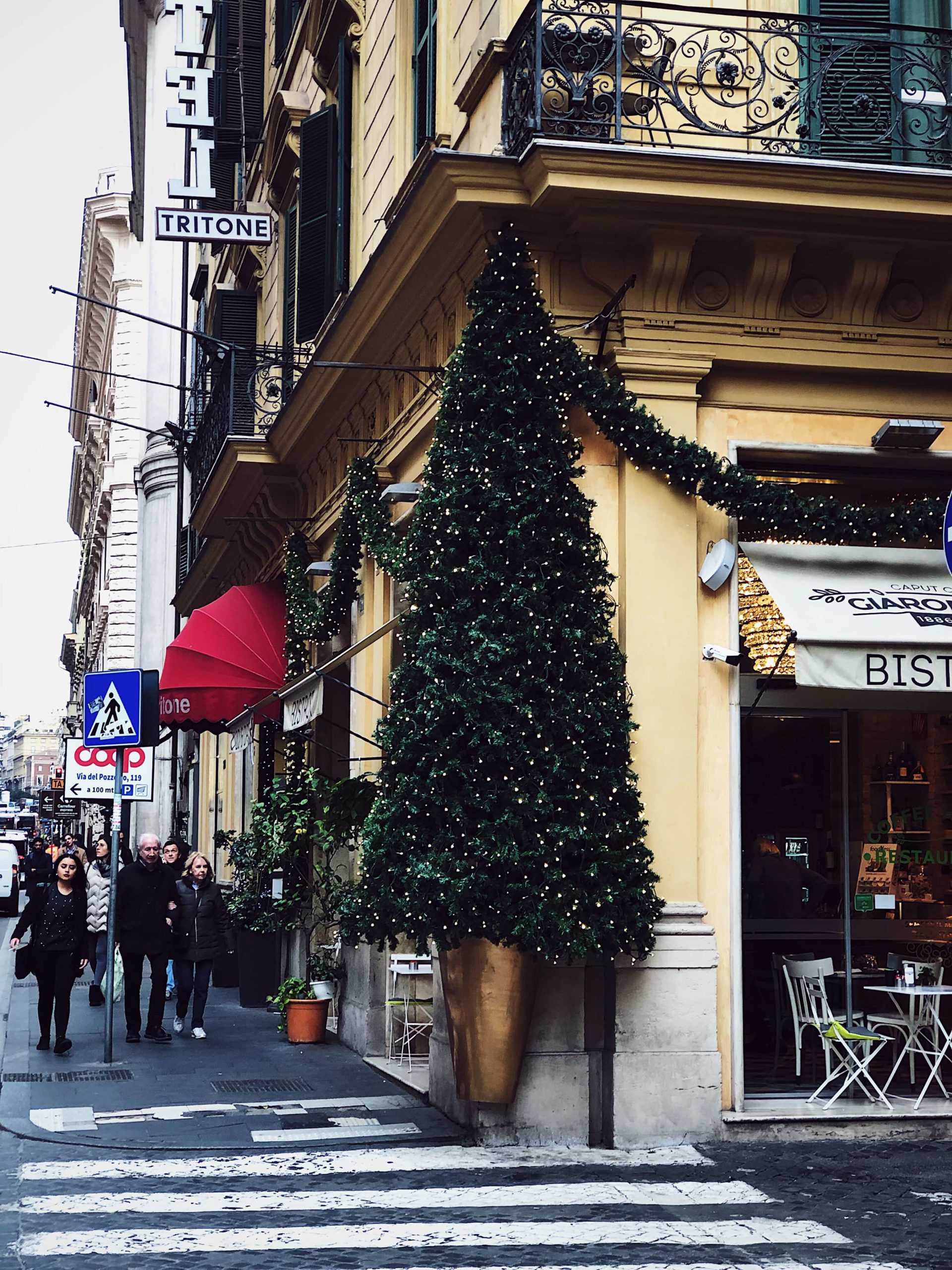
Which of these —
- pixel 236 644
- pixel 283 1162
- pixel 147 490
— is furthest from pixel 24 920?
pixel 147 490

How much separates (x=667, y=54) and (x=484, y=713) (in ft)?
14.7

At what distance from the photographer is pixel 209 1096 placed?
11.7 metres

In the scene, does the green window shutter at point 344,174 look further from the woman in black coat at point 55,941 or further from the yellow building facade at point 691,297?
the woman in black coat at point 55,941

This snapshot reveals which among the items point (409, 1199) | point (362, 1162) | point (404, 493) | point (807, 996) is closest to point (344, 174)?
point (404, 493)

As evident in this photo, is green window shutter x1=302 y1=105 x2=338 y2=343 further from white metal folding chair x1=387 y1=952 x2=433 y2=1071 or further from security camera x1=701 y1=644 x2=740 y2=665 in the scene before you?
security camera x1=701 y1=644 x2=740 y2=665

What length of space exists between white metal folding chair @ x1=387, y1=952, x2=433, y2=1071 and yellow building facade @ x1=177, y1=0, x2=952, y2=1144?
227 centimetres

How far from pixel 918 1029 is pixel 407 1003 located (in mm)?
4294

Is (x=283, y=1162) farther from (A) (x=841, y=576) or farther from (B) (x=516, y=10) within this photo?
(B) (x=516, y=10)

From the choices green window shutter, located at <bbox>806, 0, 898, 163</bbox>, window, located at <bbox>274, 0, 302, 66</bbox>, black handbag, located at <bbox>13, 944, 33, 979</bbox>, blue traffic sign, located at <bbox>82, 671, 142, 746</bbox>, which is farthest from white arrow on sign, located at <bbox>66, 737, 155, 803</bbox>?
window, located at <bbox>274, 0, 302, 66</bbox>

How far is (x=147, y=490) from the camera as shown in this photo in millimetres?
42625

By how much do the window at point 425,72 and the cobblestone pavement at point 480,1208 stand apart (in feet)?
25.0

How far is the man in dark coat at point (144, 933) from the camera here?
1505 cm

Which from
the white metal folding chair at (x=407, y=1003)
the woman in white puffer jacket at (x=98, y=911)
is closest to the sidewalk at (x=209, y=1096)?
the white metal folding chair at (x=407, y=1003)

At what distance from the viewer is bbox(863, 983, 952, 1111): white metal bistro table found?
1054 centimetres
